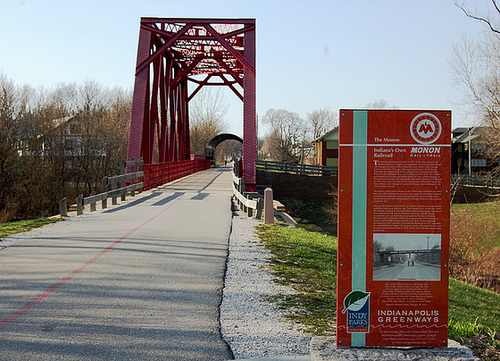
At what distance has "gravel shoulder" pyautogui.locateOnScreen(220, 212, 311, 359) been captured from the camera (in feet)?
14.5

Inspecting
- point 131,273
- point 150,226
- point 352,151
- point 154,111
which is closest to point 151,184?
point 154,111

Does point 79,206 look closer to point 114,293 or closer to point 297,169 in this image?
point 114,293

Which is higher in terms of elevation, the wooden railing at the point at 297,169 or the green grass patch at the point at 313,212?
the wooden railing at the point at 297,169

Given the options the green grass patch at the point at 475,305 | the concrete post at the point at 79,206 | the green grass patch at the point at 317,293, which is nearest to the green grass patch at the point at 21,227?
the concrete post at the point at 79,206

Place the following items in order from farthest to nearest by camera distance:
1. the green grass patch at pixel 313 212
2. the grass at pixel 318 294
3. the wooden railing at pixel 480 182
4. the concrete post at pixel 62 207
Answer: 1. the wooden railing at pixel 480 182
2. the green grass patch at pixel 313 212
3. the concrete post at pixel 62 207
4. the grass at pixel 318 294

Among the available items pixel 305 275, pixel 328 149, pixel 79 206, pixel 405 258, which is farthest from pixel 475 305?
pixel 328 149

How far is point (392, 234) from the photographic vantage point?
3824 mm

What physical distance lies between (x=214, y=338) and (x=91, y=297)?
1896mm

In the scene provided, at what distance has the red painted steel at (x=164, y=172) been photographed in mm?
→ 22562

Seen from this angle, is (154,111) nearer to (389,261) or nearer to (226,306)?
(226,306)

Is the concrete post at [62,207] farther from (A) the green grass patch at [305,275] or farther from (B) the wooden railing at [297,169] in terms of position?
(B) the wooden railing at [297,169]

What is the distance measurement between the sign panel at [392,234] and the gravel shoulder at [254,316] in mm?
798

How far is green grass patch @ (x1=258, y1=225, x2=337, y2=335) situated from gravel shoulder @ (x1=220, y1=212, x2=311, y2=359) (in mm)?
177

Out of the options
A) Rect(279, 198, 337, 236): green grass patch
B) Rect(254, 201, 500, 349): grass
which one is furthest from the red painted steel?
Rect(254, 201, 500, 349): grass
